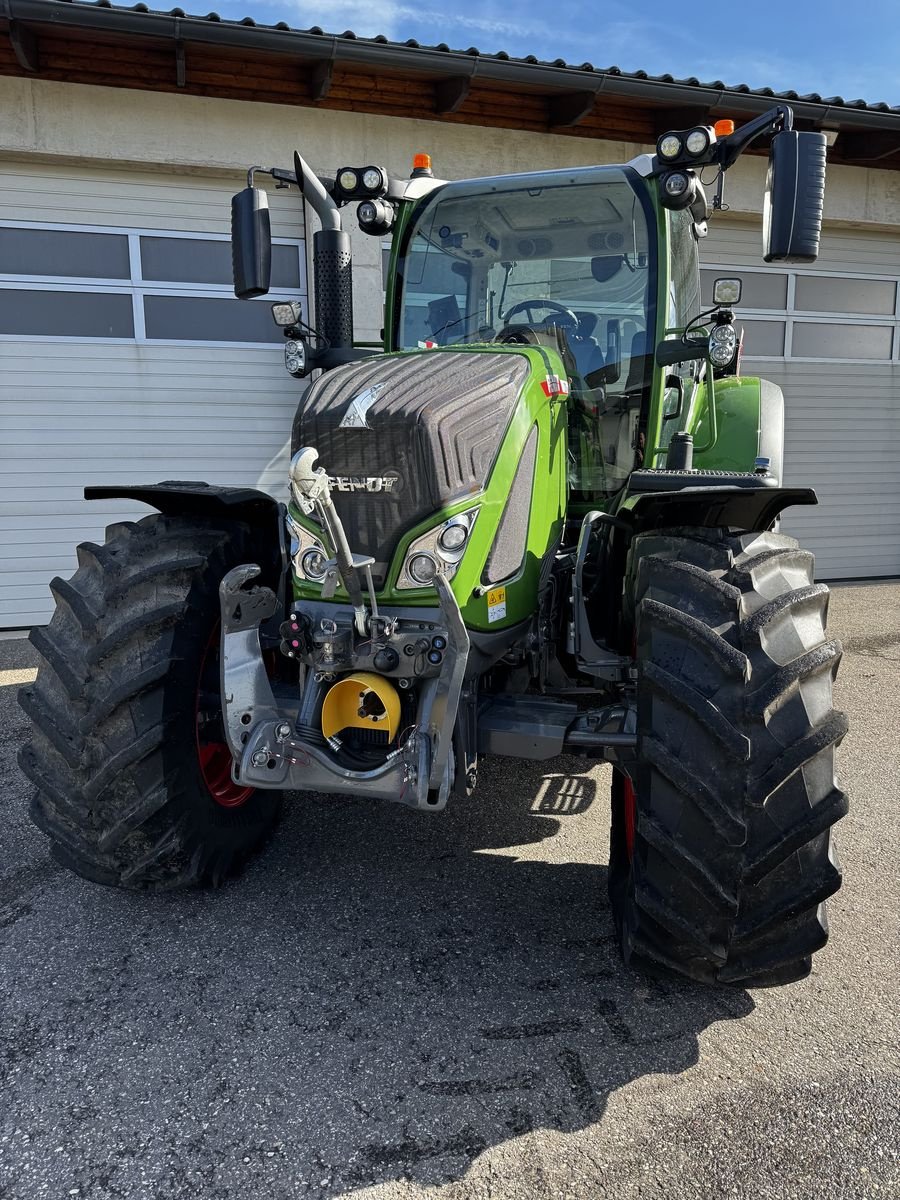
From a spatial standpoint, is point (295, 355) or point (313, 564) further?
point (295, 355)

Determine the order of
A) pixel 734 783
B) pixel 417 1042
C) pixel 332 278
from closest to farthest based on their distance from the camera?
pixel 734 783 → pixel 417 1042 → pixel 332 278

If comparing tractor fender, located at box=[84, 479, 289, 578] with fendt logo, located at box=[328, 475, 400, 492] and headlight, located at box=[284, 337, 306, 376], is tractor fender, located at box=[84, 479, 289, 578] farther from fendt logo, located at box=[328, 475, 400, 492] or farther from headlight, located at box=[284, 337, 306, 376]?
headlight, located at box=[284, 337, 306, 376]

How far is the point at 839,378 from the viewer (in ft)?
29.3

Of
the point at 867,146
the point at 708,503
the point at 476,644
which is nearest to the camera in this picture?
the point at 476,644

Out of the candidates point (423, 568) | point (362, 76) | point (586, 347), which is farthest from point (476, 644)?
point (362, 76)

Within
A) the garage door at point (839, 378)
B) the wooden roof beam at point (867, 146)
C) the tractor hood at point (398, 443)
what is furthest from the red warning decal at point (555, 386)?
the wooden roof beam at point (867, 146)

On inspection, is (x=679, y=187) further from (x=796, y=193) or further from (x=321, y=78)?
(x=321, y=78)

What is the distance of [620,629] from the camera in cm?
279

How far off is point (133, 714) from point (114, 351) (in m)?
5.31

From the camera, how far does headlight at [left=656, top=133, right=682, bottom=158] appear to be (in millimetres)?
2883

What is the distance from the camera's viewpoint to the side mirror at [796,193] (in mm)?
2416

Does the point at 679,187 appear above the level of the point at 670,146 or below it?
below

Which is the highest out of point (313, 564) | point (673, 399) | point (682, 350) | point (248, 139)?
point (248, 139)

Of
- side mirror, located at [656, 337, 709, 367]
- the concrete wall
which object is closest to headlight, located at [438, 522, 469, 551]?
side mirror, located at [656, 337, 709, 367]
